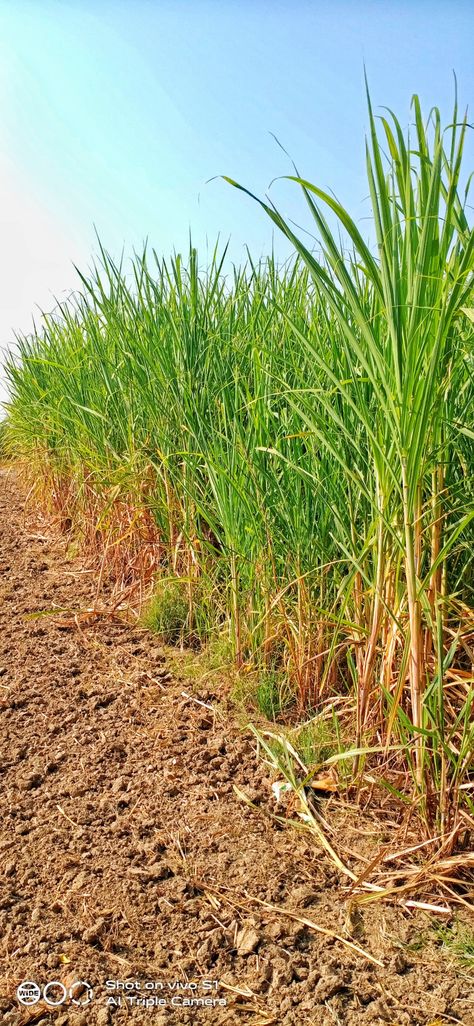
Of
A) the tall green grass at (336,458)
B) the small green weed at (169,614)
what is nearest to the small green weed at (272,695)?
the tall green grass at (336,458)

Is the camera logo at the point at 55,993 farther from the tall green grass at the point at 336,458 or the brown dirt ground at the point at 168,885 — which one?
the tall green grass at the point at 336,458

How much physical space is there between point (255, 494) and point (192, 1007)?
1304 mm

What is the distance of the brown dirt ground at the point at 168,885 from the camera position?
4.36 ft

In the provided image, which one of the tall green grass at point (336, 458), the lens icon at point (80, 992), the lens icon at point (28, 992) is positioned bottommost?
the lens icon at point (80, 992)

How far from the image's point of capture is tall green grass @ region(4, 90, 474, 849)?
4.83 ft

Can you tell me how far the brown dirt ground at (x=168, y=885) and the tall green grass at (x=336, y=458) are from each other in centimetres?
26

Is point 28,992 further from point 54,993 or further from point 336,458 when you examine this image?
point 336,458

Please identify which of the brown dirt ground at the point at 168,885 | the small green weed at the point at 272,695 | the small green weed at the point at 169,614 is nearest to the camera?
the brown dirt ground at the point at 168,885

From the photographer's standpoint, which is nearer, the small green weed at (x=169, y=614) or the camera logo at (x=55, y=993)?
the camera logo at (x=55, y=993)

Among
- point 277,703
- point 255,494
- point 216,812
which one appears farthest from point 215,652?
point 216,812

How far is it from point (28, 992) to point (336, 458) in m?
1.20

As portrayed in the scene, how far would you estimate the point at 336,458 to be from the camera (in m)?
1.80

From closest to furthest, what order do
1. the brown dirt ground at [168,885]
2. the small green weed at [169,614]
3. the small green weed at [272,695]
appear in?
the brown dirt ground at [168,885] < the small green weed at [272,695] < the small green weed at [169,614]

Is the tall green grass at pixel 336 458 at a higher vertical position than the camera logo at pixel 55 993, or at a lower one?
higher
